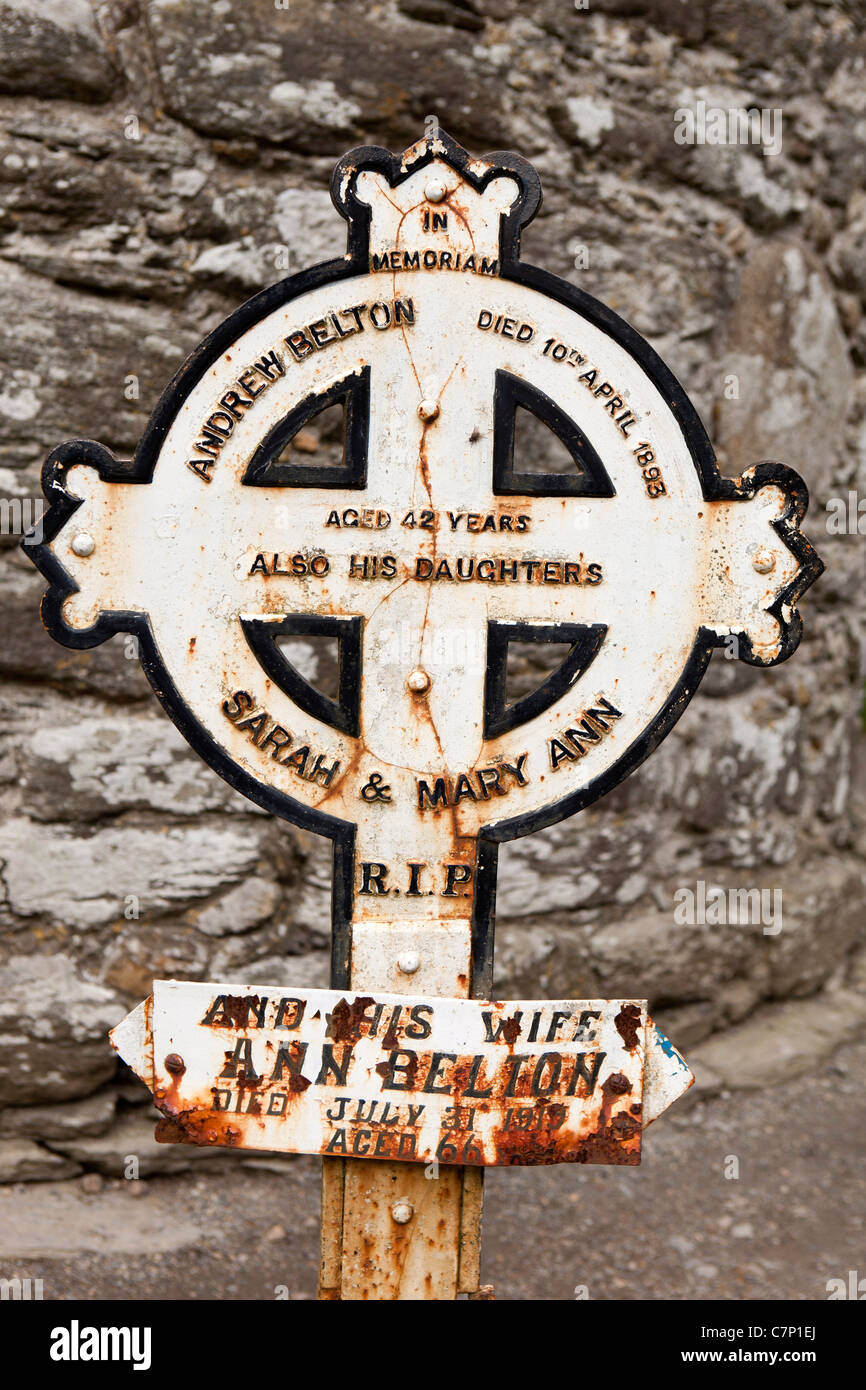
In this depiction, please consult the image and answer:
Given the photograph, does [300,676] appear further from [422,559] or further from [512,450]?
[512,450]

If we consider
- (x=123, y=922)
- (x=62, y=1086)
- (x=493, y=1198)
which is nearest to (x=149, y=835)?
(x=123, y=922)

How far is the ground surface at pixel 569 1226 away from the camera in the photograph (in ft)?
6.92

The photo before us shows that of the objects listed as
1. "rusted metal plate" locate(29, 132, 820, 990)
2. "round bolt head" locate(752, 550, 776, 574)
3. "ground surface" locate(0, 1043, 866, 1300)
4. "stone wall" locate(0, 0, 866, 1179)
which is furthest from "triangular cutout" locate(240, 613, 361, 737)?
"ground surface" locate(0, 1043, 866, 1300)

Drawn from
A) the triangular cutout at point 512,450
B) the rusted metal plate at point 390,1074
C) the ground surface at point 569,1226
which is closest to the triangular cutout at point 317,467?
the triangular cutout at point 512,450

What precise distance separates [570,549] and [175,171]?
4.13 feet

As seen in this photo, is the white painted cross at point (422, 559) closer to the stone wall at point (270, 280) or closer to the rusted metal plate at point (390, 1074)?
the rusted metal plate at point (390, 1074)

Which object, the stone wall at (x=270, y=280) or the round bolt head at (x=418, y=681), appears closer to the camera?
the round bolt head at (x=418, y=681)

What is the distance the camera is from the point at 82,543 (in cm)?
127

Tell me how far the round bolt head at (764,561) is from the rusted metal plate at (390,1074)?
47cm

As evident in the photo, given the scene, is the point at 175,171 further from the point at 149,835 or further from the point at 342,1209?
the point at 342,1209

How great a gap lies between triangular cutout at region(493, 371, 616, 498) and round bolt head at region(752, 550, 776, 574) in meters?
0.16

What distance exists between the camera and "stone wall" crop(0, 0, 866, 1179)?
2.12 meters

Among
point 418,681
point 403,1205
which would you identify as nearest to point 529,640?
point 418,681

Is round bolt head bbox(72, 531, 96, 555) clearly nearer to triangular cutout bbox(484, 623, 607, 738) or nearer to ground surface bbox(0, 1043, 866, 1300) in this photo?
triangular cutout bbox(484, 623, 607, 738)
